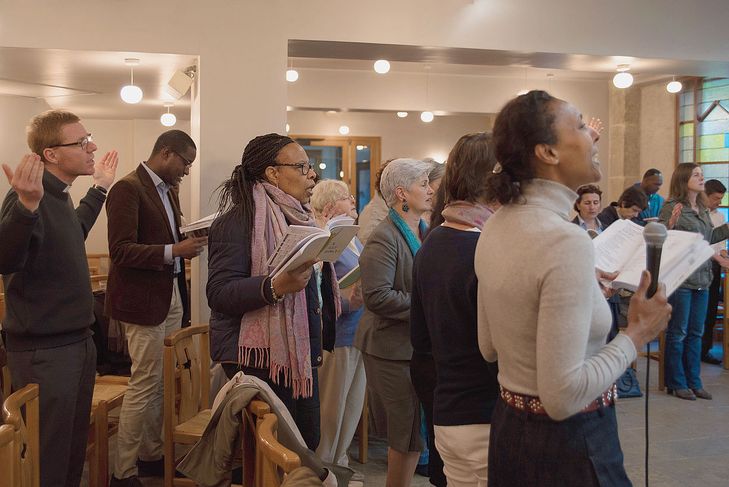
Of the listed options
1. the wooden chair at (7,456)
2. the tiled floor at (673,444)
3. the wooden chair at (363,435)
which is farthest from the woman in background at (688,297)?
the wooden chair at (7,456)

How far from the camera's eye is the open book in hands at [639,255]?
1683 mm

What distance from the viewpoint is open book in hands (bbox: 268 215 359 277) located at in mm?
2283

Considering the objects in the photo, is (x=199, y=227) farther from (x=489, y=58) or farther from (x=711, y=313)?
(x=711, y=313)

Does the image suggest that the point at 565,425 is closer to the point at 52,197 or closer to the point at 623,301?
the point at 52,197

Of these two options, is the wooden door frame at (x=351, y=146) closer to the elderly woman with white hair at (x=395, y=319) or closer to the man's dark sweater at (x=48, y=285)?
the elderly woman with white hair at (x=395, y=319)

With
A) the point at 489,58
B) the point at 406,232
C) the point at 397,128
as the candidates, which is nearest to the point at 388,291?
the point at 406,232

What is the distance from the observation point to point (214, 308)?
246 centimetres

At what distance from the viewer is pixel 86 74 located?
5848mm

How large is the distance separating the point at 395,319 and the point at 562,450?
1567 millimetres

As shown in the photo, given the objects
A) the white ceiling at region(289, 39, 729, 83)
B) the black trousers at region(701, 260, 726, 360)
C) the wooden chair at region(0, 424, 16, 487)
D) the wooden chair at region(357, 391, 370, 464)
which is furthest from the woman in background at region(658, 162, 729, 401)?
the wooden chair at region(0, 424, 16, 487)

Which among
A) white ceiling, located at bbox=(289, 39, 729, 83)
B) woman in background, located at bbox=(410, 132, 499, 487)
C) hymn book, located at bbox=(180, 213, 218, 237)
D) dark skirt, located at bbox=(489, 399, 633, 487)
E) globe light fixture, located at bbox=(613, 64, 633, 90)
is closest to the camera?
dark skirt, located at bbox=(489, 399, 633, 487)

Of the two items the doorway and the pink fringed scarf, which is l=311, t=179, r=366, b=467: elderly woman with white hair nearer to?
the pink fringed scarf

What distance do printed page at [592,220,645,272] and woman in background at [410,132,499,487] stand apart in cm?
33

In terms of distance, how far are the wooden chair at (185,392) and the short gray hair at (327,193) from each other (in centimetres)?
118
